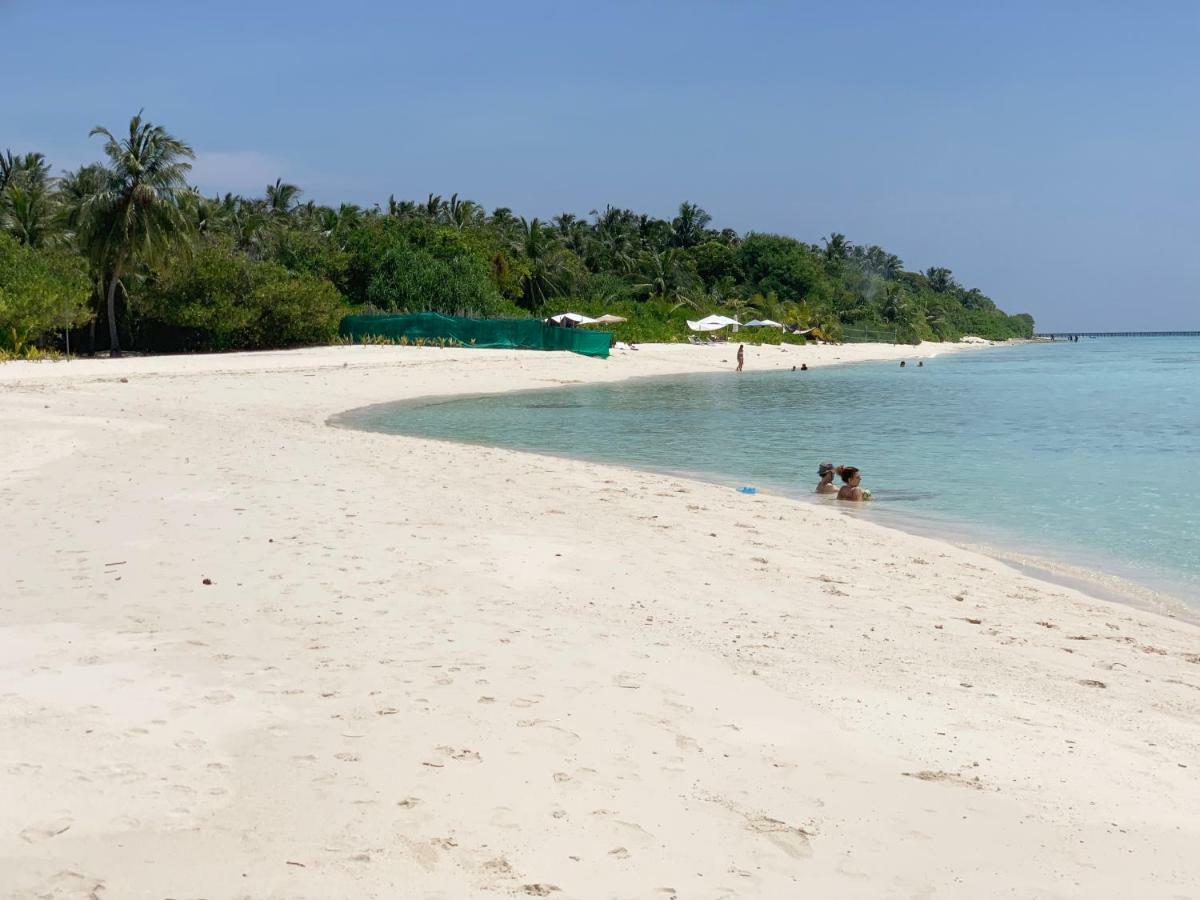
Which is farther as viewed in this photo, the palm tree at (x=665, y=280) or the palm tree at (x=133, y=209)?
the palm tree at (x=665, y=280)

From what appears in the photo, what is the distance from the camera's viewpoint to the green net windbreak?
162 ft

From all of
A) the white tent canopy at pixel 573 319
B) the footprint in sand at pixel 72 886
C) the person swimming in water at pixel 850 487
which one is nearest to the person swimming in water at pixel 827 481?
the person swimming in water at pixel 850 487

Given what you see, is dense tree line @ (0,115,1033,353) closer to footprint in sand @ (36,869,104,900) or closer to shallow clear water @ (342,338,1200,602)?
shallow clear water @ (342,338,1200,602)

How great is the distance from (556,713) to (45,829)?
2261mm

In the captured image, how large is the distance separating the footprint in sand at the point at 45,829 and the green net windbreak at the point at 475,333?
45.4 m

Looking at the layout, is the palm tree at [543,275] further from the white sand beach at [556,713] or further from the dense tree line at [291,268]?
the white sand beach at [556,713]

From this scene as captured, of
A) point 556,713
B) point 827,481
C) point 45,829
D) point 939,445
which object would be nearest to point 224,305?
point 939,445

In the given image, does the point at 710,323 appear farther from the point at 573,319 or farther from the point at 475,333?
the point at 475,333

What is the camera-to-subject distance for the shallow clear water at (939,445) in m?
13.2

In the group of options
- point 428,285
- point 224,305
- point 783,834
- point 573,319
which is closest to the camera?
point 783,834

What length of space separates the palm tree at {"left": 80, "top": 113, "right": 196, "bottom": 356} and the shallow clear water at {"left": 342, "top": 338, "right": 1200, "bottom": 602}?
18.2m

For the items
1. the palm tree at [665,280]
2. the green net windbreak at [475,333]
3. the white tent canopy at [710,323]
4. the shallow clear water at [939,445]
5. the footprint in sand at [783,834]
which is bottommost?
the shallow clear water at [939,445]

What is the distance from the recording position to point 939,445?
923 inches

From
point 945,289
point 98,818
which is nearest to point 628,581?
point 98,818
